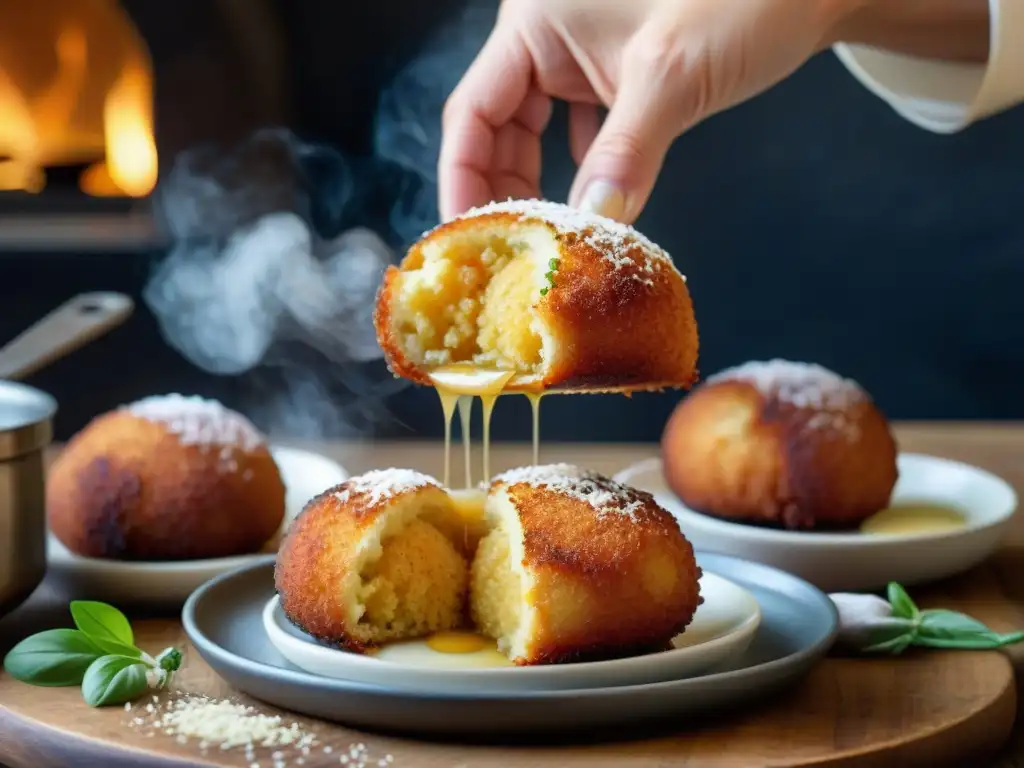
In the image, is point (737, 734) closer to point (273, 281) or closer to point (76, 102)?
point (273, 281)

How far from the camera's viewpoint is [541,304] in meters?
1.48

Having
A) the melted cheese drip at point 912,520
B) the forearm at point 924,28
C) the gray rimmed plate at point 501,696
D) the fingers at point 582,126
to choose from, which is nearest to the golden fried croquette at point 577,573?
the gray rimmed plate at point 501,696

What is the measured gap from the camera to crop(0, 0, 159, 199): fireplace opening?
4301mm

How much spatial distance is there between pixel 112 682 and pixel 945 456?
81.3 inches

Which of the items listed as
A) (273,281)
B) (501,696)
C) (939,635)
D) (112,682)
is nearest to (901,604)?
(939,635)

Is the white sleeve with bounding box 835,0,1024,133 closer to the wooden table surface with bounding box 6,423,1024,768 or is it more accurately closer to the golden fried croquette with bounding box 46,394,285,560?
the wooden table surface with bounding box 6,423,1024,768

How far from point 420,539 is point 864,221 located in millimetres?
2927

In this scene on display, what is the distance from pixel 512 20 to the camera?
227 centimetres

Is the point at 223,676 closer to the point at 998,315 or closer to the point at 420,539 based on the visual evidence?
the point at 420,539

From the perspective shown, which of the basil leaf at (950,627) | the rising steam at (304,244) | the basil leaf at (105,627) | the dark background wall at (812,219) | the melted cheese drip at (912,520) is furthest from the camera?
the rising steam at (304,244)

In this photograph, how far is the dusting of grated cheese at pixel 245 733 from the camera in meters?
1.26

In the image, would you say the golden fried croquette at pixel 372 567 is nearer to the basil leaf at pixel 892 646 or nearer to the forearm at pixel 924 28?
the basil leaf at pixel 892 646

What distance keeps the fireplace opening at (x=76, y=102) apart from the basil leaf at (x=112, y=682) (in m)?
3.11

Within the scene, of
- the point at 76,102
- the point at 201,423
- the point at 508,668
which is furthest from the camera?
the point at 76,102
